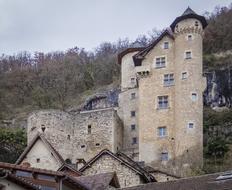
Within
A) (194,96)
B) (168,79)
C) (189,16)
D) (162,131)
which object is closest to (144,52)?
(168,79)

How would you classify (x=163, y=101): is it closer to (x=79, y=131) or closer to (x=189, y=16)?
(x=189, y=16)

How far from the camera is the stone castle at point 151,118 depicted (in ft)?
185

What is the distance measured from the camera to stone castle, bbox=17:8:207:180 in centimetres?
5631

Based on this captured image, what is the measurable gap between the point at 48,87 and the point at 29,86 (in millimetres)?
3734

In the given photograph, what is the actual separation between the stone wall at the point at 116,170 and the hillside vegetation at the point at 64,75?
25625mm

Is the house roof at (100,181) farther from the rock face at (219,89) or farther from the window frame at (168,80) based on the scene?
the rock face at (219,89)

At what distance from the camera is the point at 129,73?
6681cm

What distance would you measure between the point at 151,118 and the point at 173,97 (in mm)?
2437

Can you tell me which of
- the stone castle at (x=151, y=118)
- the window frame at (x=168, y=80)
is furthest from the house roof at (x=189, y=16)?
the window frame at (x=168, y=80)

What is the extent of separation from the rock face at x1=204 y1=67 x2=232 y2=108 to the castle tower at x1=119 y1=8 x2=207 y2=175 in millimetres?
9137

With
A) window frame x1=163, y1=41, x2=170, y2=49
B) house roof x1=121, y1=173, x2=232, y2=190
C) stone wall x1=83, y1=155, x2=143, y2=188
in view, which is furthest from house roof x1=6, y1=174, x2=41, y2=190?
window frame x1=163, y1=41, x2=170, y2=49

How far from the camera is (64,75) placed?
96062 millimetres

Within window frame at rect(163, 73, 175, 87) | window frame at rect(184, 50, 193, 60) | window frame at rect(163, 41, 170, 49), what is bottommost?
window frame at rect(163, 73, 175, 87)

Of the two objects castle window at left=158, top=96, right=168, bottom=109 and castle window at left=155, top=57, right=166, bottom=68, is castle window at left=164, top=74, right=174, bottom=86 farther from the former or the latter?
castle window at left=158, top=96, right=168, bottom=109
